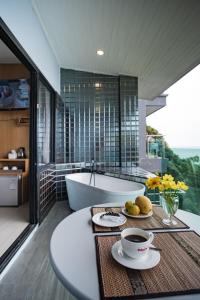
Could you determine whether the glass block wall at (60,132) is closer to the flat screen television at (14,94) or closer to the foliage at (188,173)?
the flat screen television at (14,94)

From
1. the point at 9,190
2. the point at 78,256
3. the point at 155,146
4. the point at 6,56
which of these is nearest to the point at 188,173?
the point at 155,146

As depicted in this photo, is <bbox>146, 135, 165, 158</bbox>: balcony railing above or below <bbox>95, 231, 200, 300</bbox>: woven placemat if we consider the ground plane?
above

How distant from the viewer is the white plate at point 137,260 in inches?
27.4

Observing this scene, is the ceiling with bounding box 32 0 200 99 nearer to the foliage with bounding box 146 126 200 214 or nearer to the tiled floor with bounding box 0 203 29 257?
the foliage with bounding box 146 126 200 214

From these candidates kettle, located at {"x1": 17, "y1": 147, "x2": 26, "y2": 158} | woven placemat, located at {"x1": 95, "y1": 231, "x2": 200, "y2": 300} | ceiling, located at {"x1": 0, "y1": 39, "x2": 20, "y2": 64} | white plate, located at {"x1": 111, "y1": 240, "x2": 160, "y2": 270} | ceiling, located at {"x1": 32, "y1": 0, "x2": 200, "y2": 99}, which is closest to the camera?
woven placemat, located at {"x1": 95, "y1": 231, "x2": 200, "y2": 300}

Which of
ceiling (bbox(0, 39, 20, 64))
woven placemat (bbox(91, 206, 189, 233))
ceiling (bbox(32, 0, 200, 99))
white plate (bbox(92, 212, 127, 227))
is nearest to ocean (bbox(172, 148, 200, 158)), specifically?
ceiling (bbox(32, 0, 200, 99))

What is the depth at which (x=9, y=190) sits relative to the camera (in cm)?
352

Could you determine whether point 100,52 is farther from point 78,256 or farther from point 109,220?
point 78,256

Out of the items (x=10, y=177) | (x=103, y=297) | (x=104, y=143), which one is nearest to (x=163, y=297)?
(x=103, y=297)

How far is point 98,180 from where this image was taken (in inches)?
150

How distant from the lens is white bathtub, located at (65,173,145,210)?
260cm

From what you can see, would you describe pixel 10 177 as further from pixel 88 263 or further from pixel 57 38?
pixel 88 263

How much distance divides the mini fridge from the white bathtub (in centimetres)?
99

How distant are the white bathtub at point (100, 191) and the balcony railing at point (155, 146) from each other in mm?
3006
